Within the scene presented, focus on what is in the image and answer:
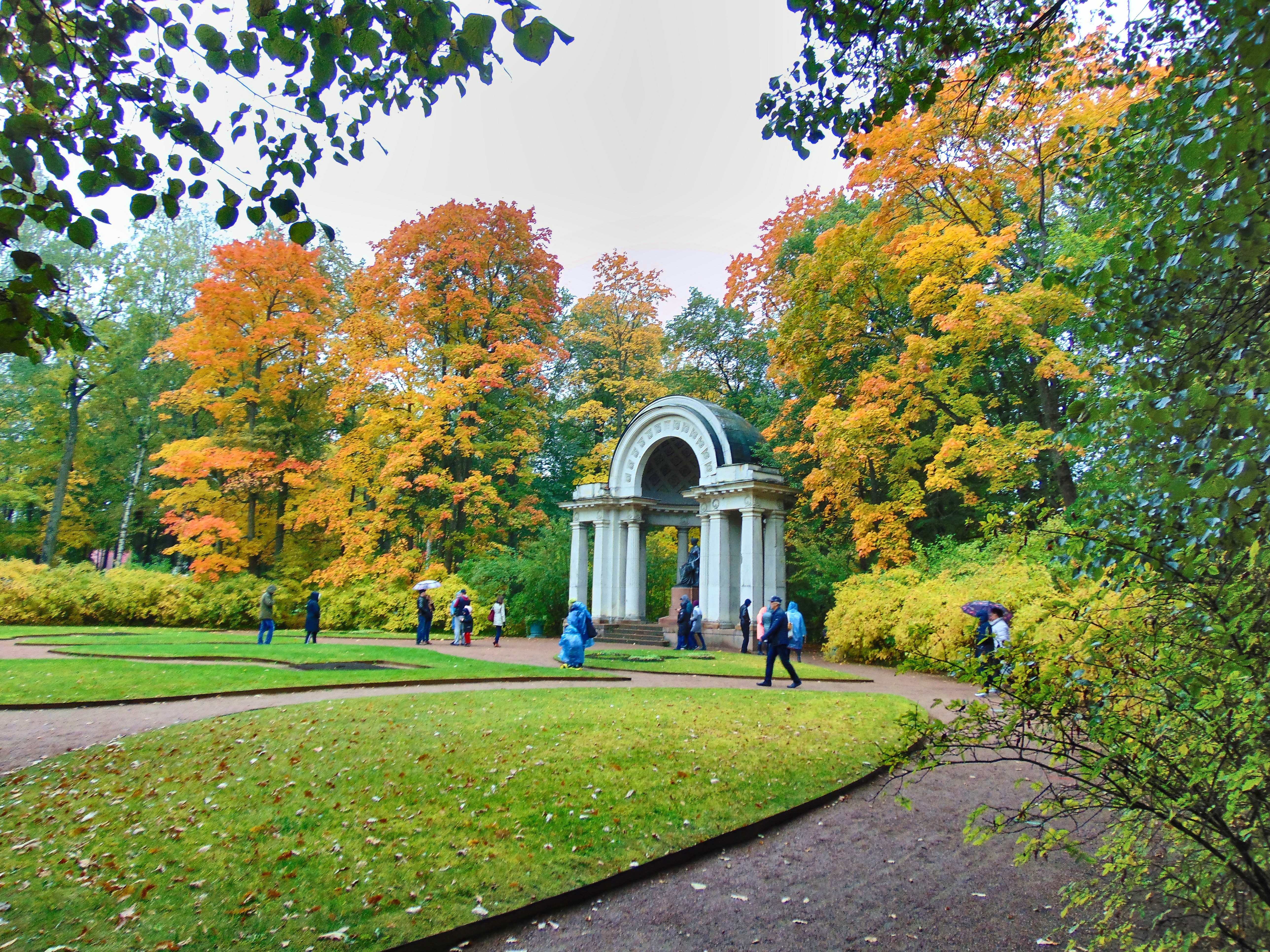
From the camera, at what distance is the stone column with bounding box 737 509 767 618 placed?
73.0 feet

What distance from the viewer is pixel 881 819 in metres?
6.14

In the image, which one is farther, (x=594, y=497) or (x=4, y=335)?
(x=594, y=497)

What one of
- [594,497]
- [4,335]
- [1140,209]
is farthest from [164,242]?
[1140,209]

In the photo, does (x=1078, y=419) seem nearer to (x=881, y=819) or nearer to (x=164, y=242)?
(x=881, y=819)

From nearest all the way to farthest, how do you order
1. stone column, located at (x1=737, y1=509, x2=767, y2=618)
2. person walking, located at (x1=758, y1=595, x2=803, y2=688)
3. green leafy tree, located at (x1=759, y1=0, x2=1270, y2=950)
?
green leafy tree, located at (x1=759, y1=0, x2=1270, y2=950) → person walking, located at (x1=758, y1=595, x2=803, y2=688) → stone column, located at (x1=737, y1=509, x2=767, y2=618)

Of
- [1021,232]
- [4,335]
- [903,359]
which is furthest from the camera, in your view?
[1021,232]

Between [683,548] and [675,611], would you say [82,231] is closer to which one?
[675,611]

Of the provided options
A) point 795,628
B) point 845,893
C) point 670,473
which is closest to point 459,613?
point 795,628

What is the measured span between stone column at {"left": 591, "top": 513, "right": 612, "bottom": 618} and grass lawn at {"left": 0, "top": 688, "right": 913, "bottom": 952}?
17.3m

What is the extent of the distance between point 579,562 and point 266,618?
36.3 ft

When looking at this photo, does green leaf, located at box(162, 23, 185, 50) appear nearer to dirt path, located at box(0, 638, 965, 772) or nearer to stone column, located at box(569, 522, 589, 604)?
dirt path, located at box(0, 638, 965, 772)

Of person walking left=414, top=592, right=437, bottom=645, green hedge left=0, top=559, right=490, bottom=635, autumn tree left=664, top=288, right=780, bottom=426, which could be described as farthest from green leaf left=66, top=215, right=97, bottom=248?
autumn tree left=664, top=288, right=780, bottom=426

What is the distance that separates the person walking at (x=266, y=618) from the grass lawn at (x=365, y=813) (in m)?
10.7

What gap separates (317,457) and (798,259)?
20244 mm
